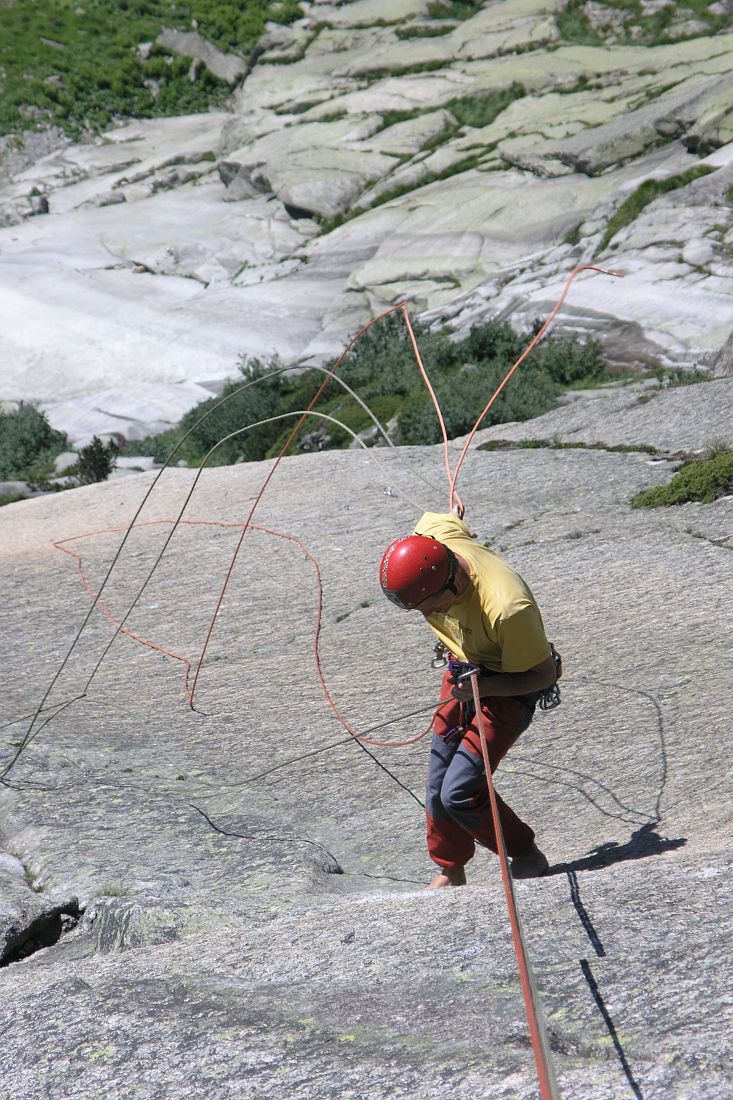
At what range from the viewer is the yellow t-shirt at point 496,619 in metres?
4.08

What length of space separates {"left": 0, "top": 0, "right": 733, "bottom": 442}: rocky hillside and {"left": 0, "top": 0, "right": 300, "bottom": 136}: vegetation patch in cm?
504

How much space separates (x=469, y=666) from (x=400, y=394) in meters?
13.6

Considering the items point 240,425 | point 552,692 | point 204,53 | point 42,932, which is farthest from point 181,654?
point 204,53

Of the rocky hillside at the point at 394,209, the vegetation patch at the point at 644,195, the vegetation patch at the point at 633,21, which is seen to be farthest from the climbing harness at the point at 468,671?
the vegetation patch at the point at 633,21

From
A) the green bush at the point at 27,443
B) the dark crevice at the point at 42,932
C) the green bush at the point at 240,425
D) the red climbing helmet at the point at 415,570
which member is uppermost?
the red climbing helmet at the point at 415,570

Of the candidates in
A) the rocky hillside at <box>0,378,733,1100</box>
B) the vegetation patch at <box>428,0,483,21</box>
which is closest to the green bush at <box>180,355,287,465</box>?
the rocky hillside at <box>0,378,733,1100</box>

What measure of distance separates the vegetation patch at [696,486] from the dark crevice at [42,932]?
6.11 metres

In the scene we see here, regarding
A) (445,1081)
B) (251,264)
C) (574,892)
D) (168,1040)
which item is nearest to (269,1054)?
(168,1040)

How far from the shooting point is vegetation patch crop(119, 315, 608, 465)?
1463cm

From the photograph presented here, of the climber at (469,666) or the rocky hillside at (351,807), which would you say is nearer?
the rocky hillside at (351,807)

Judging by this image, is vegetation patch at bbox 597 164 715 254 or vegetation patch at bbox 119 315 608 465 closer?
vegetation patch at bbox 119 315 608 465

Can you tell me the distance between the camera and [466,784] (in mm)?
4297

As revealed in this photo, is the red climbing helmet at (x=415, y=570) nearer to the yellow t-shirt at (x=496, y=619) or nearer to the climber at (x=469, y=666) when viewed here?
the climber at (x=469, y=666)

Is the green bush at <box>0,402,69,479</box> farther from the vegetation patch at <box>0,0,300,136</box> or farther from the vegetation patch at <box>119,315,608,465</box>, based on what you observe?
the vegetation patch at <box>0,0,300,136</box>
